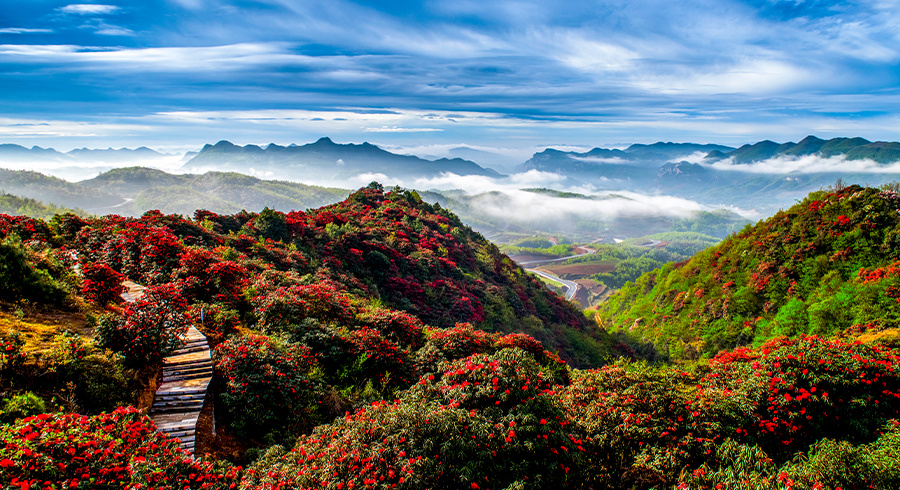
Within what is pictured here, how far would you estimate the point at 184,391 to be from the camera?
Answer: 8.96 m

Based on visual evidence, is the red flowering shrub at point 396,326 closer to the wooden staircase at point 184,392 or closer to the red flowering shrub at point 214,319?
the red flowering shrub at point 214,319

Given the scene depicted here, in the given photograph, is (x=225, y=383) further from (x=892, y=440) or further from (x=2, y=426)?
(x=892, y=440)

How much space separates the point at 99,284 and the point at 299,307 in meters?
5.69

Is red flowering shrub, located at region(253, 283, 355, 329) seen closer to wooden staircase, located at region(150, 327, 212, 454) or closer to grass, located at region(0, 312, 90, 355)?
wooden staircase, located at region(150, 327, 212, 454)

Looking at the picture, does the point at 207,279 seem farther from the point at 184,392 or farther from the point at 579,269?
the point at 579,269

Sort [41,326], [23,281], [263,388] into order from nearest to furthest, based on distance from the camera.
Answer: [41,326], [263,388], [23,281]

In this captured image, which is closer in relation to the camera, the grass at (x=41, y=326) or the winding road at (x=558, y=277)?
the grass at (x=41, y=326)

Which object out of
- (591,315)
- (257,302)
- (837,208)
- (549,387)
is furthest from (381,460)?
(591,315)

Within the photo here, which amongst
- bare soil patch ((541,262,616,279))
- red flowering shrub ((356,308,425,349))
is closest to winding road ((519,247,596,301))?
bare soil patch ((541,262,616,279))

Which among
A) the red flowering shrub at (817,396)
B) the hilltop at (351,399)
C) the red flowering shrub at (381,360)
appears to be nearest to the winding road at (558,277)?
the red flowering shrub at (381,360)

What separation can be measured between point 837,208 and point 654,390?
31137mm

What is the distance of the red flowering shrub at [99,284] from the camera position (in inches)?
452

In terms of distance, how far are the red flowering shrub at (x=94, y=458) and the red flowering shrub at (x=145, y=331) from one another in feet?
11.2

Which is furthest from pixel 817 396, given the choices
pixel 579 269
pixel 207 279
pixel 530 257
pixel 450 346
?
pixel 530 257
